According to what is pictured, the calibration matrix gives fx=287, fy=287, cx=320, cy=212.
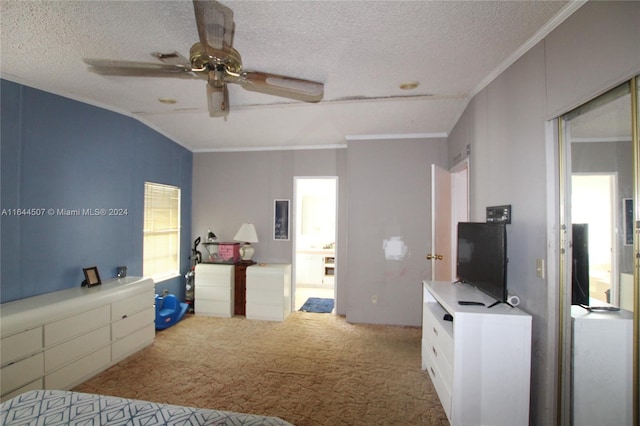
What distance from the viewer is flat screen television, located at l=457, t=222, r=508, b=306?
6.27 ft

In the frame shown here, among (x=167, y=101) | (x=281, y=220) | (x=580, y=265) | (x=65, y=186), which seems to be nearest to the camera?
(x=580, y=265)

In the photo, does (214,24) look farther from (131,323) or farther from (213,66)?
(131,323)

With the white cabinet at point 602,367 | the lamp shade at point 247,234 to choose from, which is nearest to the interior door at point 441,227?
the white cabinet at point 602,367

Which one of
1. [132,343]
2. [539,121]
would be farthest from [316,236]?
[539,121]

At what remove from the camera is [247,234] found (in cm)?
439

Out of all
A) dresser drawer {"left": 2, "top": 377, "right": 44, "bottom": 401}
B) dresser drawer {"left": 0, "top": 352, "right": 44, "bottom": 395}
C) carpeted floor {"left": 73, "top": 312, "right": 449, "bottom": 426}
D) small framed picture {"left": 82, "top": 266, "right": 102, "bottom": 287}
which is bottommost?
carpeted floor {"left": 73, "top": 312, "right": 449, "bottom": 426}

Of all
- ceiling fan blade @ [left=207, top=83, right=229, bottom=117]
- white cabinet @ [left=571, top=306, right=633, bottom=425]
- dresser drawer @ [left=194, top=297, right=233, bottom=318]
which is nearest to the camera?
white cabinet @ [left=571, top=306, right=633, bottom=425]

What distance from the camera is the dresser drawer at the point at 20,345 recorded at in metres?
1.97

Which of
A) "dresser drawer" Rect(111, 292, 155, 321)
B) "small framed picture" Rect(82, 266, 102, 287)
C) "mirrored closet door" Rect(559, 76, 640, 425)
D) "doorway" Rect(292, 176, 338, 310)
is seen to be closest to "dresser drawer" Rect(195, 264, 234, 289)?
"dresser drawer" Rect(111, 292, 155, 321)

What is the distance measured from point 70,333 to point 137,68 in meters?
2.23

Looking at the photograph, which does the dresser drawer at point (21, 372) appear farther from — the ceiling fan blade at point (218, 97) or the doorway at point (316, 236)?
the doorway at point (316, 236)

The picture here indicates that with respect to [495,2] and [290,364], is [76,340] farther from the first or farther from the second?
[495,2]

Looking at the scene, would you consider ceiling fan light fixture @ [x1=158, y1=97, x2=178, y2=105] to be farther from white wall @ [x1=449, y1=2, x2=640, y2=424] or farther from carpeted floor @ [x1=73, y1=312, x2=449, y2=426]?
white wall @ [x1=449, y1=2, x2=640, y2=424]

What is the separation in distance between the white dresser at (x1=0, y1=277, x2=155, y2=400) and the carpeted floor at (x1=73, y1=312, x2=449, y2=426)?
8.0 inches
